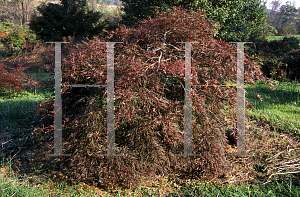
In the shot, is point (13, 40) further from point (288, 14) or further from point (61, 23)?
point (288, 14)

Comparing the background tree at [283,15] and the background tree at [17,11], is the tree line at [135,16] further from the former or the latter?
the background tree at [283,15]

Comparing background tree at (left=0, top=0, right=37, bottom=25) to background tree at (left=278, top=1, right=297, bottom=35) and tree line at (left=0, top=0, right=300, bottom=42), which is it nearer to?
tree line at (left=0, top=0, right=300, bottom=42)

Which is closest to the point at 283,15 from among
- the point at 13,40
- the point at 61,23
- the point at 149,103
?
the point at 61,23

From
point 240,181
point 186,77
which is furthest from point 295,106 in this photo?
point 186,77

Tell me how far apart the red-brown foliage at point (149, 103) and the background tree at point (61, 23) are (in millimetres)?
12184

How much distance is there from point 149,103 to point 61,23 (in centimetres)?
1356

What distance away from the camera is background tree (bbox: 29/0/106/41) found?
14000mm

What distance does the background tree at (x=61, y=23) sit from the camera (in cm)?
1400

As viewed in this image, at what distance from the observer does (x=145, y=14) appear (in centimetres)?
819

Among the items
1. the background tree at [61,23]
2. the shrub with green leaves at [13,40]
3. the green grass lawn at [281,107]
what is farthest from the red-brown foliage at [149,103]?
the shrub with green leaves at [13,40]

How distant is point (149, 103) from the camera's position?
2449mm

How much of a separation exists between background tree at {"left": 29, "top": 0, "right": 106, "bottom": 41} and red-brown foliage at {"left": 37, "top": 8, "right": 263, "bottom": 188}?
12.2 metres

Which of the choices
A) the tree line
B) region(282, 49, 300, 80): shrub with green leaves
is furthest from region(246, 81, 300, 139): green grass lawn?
the tree line

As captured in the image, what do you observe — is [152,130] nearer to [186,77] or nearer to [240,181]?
[186,77]
